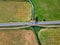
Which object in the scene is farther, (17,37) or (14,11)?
(14,11)

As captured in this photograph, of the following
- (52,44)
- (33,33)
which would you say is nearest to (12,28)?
(33,33)

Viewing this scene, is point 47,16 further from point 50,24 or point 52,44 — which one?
point 52,44

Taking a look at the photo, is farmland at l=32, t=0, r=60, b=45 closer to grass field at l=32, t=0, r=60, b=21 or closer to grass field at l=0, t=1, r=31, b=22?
grass field at l=32, t=0, r=60, b=21

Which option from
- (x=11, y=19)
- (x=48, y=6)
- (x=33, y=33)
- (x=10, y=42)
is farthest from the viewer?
(x=48, y=6)

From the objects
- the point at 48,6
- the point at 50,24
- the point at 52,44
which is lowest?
the point at 52,44

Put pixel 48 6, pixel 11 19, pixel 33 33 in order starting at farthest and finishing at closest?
pixel 48 6, pixel 11 19, pixel 33 33

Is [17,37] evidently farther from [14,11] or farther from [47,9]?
[47,9]

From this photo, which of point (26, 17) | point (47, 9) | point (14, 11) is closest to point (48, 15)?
point (47, 9)

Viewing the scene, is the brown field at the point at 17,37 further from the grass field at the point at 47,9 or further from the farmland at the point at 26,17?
the grass field at the point at 47,9
